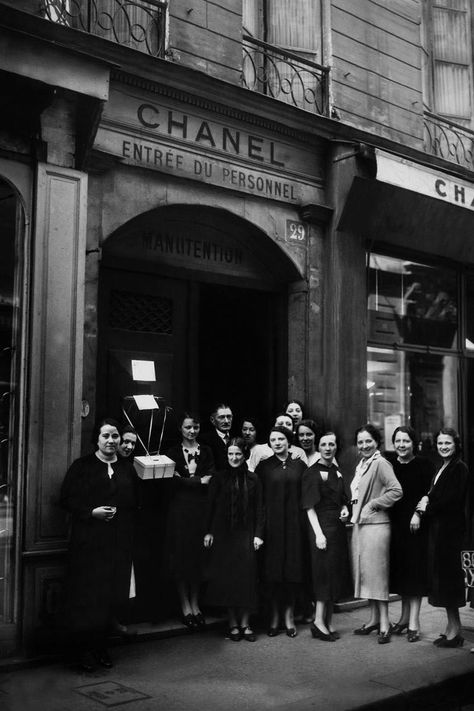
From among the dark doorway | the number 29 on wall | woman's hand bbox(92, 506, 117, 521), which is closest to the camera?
woman's hand bbox(92, 506, 117, 521)

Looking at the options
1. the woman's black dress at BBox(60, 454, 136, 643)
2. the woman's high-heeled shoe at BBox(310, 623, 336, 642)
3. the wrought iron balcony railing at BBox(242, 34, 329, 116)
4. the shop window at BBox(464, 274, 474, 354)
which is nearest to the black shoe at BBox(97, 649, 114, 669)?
the woman's black dress at BBox(60, 454, 136, 643)

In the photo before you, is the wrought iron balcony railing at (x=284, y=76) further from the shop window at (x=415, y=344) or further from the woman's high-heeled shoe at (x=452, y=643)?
the woman's high-heeled shoe at (x=452, y=643)

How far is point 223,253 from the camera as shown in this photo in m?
8.63

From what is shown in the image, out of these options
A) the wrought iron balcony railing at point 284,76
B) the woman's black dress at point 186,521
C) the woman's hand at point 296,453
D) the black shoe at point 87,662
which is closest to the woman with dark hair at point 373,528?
the woman's hand at point 296,453

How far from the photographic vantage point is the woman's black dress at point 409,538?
6.98 metres

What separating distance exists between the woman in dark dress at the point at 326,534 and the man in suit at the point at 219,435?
2.84ft

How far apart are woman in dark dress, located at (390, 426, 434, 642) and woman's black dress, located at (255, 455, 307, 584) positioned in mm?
854

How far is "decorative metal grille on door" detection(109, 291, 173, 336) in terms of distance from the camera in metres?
7.80

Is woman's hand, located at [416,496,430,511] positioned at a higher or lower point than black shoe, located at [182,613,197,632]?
higher

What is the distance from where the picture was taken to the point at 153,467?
6.51 metres

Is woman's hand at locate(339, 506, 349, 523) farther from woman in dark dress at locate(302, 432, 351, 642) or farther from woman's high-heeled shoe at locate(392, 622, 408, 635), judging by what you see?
woman's high-heeled shoe at locate(392, 622, 408, 635)

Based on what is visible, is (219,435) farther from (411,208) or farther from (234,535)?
(411,208)

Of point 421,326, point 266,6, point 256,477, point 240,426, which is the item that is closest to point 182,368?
point 240,426

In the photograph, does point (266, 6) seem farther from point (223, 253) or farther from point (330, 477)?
point (330, 477)
